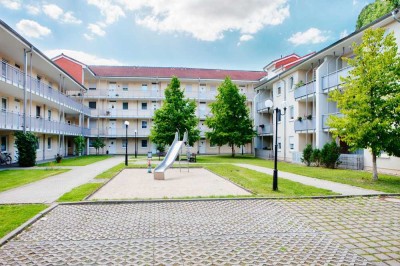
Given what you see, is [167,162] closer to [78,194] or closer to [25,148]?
[78,194]

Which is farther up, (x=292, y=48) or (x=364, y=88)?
(x=292, y=48)

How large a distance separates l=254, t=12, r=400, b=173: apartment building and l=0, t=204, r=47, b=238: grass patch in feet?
55.1

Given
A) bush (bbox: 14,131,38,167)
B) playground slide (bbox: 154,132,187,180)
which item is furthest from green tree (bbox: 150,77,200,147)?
bush (bbox: 14,131,38,167)

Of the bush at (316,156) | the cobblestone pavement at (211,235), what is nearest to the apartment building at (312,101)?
the bush at (316,156)

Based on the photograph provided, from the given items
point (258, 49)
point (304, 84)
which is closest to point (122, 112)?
point (258, 49)

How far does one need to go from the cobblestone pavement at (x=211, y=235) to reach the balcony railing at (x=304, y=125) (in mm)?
17896

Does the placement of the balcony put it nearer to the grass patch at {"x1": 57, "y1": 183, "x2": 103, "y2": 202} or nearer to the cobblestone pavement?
the cobblestone pavement

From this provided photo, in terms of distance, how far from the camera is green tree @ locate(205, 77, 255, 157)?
3644 centimetres

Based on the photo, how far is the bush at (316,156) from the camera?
888 inches

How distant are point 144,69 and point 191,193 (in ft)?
139

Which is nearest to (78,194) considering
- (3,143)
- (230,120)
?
(3,143)

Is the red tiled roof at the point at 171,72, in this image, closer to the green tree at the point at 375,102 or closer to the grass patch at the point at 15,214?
the green tree at the point at 375,102

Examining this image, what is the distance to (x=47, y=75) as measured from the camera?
30969mm

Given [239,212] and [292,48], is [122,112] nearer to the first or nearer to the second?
[292,48]
